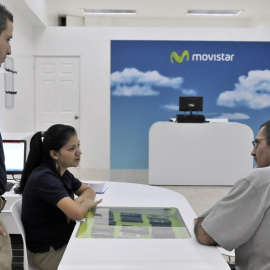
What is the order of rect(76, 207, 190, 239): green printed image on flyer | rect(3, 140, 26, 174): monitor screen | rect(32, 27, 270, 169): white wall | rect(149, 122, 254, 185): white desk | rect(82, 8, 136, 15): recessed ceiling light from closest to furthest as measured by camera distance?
rect(76, 207, 190, 239): green printed image on flyer < rect(3, 140, 26, 174): monitor screen < rect(149, 122, 254, 185): white desk < rect(32, 27, 270, 169): white wall < rect(82, 8, 136, 15): recessed ceiling light

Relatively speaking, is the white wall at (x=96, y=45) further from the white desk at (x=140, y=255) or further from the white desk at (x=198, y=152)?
the white desk at (x=140, y=255)

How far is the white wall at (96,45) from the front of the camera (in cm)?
747

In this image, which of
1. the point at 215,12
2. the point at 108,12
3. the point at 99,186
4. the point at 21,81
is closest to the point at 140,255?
the point at 99,186

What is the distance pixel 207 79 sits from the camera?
764 cm

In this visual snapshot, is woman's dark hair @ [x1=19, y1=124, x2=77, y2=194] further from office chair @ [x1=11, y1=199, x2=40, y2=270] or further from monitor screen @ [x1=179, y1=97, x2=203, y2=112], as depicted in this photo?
monitor screen @ [x1=179, y1=97, x2=203, y2=112]

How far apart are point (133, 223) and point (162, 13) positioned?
24.9ft

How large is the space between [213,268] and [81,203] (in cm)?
92

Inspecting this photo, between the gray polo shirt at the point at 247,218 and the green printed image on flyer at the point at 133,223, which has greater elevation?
A: the gray polo shirt at the point at 247,218

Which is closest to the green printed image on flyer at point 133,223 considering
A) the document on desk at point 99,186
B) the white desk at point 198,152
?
the document on desk at point 99,186

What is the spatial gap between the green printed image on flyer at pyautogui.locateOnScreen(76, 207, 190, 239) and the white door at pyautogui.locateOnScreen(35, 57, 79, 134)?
5617 millimetres

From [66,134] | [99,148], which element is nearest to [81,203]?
[66,134]

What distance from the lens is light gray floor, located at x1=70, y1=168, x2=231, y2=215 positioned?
514 cm

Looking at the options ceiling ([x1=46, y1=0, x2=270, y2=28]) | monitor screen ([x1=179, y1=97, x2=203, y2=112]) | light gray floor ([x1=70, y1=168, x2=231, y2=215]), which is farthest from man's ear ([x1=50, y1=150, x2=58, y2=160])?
ceiling ([x1=46, y1=0, x2=270, y2=28])

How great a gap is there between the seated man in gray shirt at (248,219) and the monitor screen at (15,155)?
6.62ft
